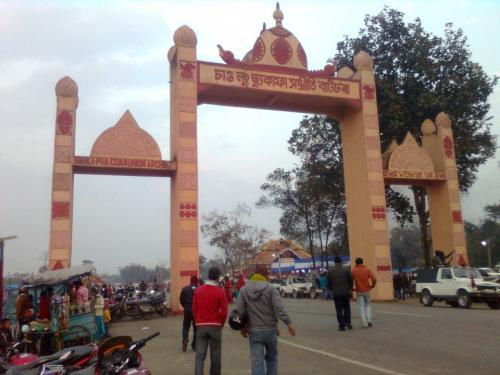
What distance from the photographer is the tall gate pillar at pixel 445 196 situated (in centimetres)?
2277

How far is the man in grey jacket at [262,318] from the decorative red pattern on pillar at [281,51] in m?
16.3

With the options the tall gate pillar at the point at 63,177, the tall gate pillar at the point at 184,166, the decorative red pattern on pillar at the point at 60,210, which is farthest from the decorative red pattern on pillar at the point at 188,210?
the decorative red pattern on pillar at the point at 60,210

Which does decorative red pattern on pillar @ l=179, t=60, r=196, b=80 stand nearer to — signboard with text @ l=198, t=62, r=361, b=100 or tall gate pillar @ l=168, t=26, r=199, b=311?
tall gate pillar @ l=168, t=26, r=199, b=311

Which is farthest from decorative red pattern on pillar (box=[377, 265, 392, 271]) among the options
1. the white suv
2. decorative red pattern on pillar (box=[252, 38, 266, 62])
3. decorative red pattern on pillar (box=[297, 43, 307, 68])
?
decorative red pattern on pillar (box=[252, 38, 266, 62])

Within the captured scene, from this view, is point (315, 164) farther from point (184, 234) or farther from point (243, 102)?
point (184, 234)

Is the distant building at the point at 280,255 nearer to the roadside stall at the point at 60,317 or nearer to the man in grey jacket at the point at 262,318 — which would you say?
the roadside stall at the point at 60,317

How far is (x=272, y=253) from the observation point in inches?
2228

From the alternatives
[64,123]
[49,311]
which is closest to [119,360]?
[49,311]

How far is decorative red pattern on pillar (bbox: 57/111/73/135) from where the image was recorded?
1759cm

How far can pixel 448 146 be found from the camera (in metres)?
23.4

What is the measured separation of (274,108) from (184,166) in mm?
5932

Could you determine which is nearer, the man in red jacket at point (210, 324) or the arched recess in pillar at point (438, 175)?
the man in red jacket at point (210, 324)

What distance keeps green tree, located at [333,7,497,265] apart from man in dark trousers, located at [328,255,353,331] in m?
16.3

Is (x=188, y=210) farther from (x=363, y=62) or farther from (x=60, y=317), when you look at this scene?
(x=363, y=62)
